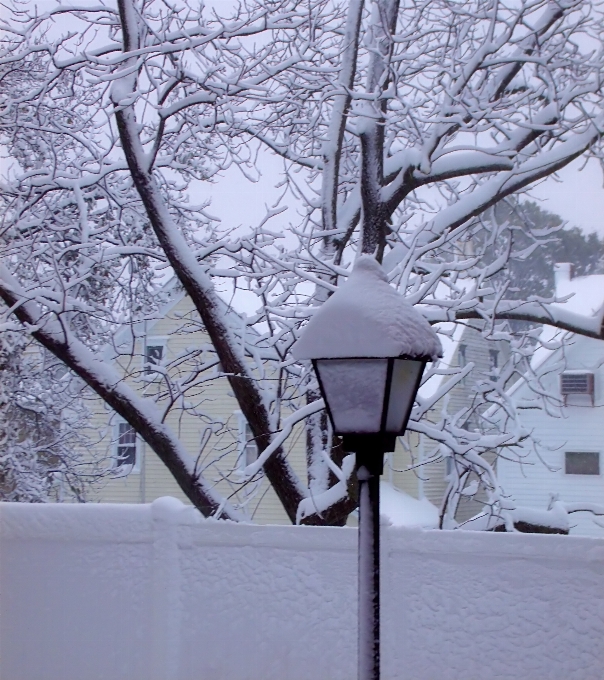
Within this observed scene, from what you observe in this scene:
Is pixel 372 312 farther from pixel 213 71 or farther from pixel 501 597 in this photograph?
pixel 213 71

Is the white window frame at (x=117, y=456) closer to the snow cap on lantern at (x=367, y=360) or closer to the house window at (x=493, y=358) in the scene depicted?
the house window at (x=493, y=358)

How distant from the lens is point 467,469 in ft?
11.5

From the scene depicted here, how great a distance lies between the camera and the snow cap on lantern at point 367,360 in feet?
5.17

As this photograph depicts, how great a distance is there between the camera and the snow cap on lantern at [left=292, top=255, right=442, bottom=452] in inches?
62.1

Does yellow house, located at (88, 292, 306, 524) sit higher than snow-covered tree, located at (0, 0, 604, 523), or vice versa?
snow-covered tree, located at (0, 0, 604, 523)

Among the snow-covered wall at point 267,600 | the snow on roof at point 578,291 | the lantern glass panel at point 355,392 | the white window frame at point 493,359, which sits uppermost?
the snow on roof at point 578,291

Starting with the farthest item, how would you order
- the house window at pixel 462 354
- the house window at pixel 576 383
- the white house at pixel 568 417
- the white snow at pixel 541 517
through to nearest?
the house window at pixel 462 354
the house window at pixel 576 383
the white house at pixel 568 417
the white snow at pixel 541 517

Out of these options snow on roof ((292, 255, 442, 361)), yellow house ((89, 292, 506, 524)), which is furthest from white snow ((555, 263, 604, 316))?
snow on roof ((292, 255, 442, 361))

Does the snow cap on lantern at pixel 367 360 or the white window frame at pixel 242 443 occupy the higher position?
the snow cap on lantern at pixel 367 360

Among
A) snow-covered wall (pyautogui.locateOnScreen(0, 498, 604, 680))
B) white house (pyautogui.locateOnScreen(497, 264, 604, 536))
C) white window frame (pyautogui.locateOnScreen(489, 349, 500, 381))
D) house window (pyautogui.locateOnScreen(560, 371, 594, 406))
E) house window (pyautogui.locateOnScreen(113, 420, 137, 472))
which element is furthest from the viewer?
house window (pyautogui.locateOnScreen(113, 420, 137, 472))

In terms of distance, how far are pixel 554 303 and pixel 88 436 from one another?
142 inches

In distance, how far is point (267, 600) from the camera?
3.10 meters

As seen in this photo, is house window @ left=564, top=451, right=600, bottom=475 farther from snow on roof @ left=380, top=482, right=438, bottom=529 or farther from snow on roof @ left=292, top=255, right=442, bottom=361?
snow on roof @ left=292, top=255, right=442, bottom=361

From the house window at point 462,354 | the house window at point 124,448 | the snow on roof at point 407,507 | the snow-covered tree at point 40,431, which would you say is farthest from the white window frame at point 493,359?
the snow-covered tree at point 40,431
